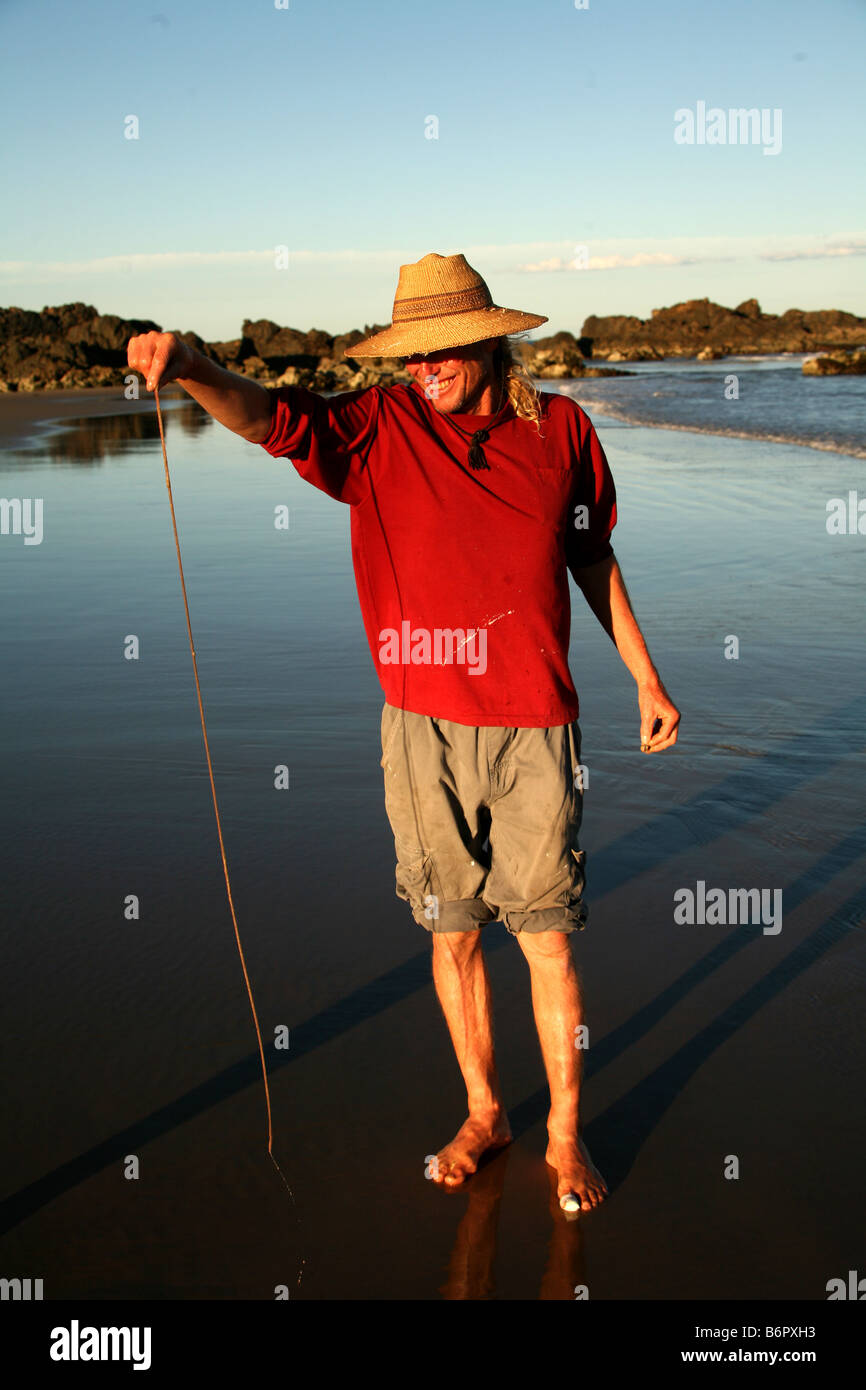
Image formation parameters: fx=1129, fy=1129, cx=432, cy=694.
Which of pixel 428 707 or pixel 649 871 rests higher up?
pixel 428 707

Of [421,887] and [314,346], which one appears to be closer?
[421,887]

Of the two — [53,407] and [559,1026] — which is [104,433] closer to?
[53,407]

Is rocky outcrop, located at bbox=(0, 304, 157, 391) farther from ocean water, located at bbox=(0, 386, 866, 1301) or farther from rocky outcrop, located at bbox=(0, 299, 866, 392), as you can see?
ocean water, located at bbox=(0, 386, 866, 1301)

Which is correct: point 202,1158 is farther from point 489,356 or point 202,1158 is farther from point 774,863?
point 774,863

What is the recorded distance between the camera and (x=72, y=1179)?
103 inches

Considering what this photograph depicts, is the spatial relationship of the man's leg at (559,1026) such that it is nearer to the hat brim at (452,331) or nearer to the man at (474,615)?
the man at (474,615)

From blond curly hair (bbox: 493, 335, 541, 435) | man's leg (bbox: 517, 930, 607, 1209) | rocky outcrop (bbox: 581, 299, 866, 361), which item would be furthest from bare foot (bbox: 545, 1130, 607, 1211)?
rocky outcrop (bbox: 581, 299, 866, 361)

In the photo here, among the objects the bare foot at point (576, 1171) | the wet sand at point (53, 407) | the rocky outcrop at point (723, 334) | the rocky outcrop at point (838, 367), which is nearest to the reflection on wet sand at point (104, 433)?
the wet sand at point (53, 407)

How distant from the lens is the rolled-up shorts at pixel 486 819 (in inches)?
103

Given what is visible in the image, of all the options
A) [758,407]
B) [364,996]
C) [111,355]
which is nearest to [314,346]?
[111,355]

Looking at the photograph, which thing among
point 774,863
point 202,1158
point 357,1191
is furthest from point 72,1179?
point 774,863

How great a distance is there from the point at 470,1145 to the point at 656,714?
1154 millimetres

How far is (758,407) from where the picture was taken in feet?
84.5
